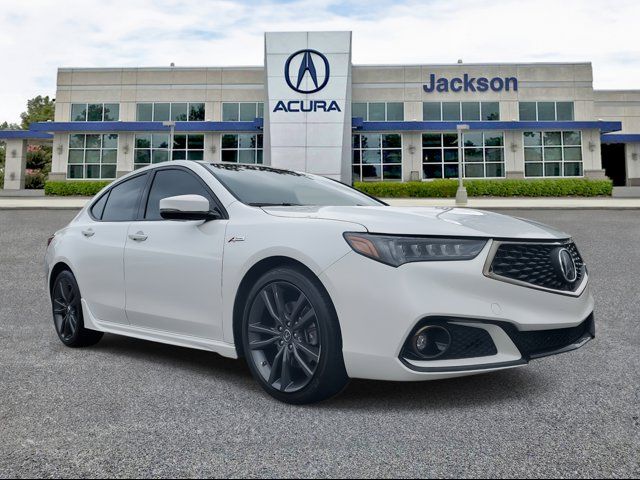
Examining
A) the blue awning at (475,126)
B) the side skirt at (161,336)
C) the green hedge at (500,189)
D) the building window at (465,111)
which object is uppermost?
the building window at (465,111)

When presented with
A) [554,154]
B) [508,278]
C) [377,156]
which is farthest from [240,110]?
[508,278]

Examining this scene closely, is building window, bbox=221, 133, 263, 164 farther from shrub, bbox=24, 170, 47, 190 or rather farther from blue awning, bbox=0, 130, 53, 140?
shrub, bbox=24, 170, 47, 190

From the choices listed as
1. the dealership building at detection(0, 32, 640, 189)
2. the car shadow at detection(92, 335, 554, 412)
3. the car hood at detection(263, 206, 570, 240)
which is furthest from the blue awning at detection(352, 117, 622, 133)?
the car hood at detection(263, 206, 570, 240)

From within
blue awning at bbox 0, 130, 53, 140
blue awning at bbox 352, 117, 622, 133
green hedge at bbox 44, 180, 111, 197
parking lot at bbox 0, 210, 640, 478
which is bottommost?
parking lot at bbox 0, 210, 640, 478

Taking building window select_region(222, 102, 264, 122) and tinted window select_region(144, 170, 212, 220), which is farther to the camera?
building window select_region(222, 102, 264, 122)

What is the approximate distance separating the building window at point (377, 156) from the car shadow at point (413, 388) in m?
34.9

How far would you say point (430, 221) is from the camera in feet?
10.4

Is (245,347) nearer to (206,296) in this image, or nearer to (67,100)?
(206,296)

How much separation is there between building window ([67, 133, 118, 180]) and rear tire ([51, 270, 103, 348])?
3749cm

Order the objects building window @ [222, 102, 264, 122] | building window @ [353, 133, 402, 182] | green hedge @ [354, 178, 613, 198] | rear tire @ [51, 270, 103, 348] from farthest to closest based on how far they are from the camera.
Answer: building window @ [222, 102, 264, 122] → building window @ [353, 133, 402, 182] → green hedge @ [354, 178, 613, 198] → rear tire @ [51, 270, 103, 348]

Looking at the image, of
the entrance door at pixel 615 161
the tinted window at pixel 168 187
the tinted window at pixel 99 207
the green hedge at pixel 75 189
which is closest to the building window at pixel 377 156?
the green hedge at pixel 75 189

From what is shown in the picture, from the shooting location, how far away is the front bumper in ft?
9.61

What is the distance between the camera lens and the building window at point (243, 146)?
39156mm

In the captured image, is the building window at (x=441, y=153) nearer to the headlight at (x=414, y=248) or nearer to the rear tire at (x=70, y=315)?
the rear tire at (x=70, y=315)
